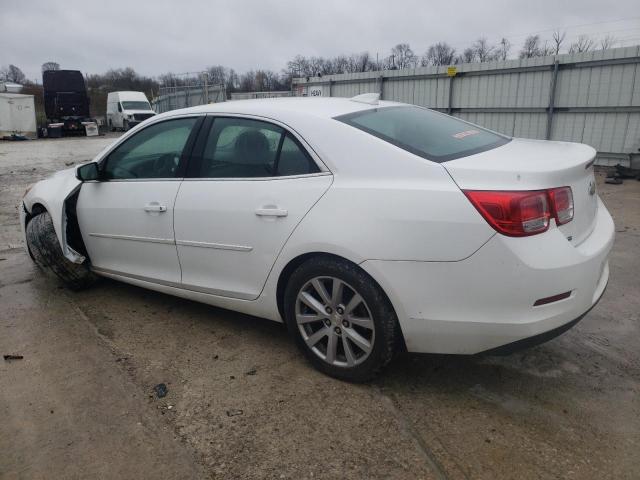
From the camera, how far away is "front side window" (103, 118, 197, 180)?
3.60 metres

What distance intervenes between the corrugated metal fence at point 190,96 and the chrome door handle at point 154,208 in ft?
53.9

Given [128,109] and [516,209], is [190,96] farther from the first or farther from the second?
[516,209]

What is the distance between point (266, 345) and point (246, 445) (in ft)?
3.39

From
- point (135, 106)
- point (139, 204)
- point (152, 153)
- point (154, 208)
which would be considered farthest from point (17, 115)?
point (154, 208)

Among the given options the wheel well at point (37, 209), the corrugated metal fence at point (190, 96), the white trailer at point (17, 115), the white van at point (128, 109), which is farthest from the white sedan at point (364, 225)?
the white van at point (128, 109)

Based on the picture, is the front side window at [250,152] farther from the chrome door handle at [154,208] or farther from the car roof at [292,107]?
the chrome door handle at [154,208]

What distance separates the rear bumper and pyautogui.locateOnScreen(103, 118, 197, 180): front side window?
5.83 ft

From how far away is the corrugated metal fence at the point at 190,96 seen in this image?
19.8 meters

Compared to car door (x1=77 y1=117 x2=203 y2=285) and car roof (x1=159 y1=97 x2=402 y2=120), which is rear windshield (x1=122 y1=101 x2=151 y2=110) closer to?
car door (x1=77 y1=117 x2=203 y2=285)

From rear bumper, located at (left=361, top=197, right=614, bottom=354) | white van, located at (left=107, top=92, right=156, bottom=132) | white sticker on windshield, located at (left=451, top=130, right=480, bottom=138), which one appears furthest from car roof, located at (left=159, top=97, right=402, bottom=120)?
white van, located at (left=107, top=92, right=156, bottom=132)

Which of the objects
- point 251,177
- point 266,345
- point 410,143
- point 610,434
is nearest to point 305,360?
point 266,345

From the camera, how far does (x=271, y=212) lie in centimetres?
292

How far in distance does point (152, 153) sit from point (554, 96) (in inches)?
400

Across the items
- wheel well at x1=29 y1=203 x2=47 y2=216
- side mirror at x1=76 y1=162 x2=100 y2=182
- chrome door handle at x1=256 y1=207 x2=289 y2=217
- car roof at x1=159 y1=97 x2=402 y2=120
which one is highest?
car roof at x1=159 y1=97 x2=402 y2=120
